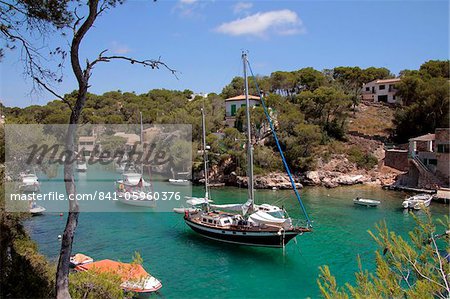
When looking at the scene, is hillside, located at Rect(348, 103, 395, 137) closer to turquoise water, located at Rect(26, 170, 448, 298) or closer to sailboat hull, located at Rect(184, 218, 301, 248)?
turquoise water, located at Rect(26, 170, 448, 298)

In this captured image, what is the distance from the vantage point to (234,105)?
50.8 m

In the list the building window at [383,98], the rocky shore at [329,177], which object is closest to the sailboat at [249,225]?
the rocky shore at [329,177]

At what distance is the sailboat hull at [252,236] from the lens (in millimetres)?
17562

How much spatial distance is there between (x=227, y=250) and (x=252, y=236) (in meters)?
1.51

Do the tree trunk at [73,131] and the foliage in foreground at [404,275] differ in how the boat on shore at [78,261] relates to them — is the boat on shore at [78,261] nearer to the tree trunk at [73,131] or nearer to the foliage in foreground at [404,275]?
the tree trunk at [73,131]

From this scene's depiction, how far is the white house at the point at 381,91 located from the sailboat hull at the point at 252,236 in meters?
43.1

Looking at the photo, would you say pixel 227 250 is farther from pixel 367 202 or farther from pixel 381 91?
pixel 381 91

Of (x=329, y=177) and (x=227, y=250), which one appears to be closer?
(x=227, y=250)

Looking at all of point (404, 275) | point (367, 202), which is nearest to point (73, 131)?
point (404, 275)

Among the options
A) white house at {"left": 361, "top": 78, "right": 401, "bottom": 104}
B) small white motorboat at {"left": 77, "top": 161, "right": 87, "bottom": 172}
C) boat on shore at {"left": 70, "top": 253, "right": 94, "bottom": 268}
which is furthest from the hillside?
boat on shore at {"left": 70, "top": 253, "right": 94, "bottom": 268}

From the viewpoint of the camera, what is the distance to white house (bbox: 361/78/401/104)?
54.5 meters

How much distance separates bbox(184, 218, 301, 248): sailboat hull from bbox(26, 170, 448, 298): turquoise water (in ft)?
1.31

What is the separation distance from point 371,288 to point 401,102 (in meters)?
52.9

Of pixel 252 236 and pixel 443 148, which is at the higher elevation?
pixel 443 148
